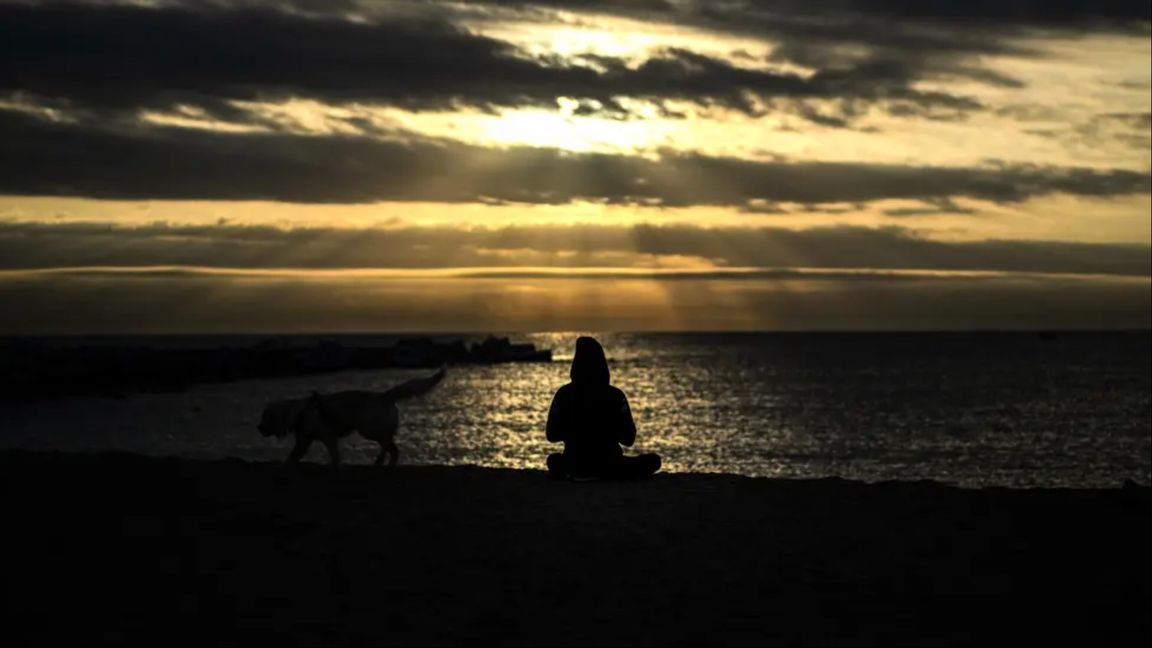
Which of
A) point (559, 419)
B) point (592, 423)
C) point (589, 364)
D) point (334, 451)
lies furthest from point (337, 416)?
point (589, 364)

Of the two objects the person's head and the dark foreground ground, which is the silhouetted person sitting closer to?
the person's head

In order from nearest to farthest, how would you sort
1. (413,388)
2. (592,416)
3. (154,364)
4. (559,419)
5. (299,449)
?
1. (592,416)
2. (559,419)
3. (413,388)
4. (299,449)
5. (154,364)

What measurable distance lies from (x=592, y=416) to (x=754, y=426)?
44560 millimetres

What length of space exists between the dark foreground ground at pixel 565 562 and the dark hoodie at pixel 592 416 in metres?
0.48

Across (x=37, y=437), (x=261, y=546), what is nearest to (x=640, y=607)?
(x=261, y=546)

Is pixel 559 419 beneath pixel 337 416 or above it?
above

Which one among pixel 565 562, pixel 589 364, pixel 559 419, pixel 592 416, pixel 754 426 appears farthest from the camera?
pixel 754 426

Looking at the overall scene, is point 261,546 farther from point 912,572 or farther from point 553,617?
point 912,572

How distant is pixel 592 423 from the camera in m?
13.3

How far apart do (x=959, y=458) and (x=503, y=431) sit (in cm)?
1840

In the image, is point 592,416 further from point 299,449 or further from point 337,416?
point 299,449

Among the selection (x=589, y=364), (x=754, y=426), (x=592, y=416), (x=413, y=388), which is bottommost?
(x=754, y=426)

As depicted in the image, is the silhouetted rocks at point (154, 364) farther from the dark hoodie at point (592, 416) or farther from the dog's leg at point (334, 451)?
the dark hoodie at point (592, 416)

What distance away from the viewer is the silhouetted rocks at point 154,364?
68.1 metres
